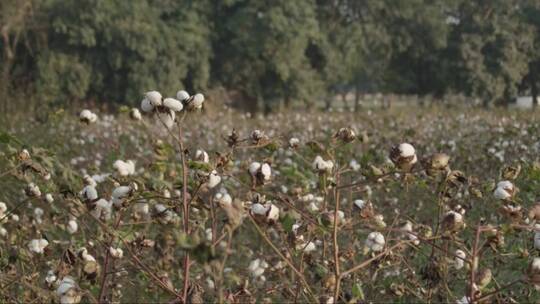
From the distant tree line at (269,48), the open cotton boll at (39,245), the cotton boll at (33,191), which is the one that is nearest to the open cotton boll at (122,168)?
the cotton boll at (33,191)

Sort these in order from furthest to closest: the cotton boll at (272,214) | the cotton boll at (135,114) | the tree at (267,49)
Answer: the tree at (267,49) < the cotton boll at (135,114) < the cotton boll at (272,214)

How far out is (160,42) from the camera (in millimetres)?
20734

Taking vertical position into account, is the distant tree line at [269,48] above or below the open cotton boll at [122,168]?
below

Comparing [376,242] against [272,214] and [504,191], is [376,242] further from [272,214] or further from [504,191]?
[272,214]

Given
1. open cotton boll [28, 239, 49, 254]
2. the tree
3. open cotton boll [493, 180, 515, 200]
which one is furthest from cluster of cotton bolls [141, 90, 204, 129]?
the tree

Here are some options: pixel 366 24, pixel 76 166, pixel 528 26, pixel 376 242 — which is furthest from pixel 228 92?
pixel 376 242

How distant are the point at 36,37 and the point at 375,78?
41.4 ft

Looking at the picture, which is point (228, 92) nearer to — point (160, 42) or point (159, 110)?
point (160, 42)

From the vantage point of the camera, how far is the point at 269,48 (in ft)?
73.8

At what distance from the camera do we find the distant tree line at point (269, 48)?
66.0 ft

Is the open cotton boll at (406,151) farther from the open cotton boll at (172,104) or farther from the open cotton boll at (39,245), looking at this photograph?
the open cotton boll at (39,245)

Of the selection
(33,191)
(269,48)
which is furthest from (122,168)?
(269,48)

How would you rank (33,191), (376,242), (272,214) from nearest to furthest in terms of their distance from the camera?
(272,214)
(376,242)
(33,191)

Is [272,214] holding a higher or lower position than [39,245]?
higher
